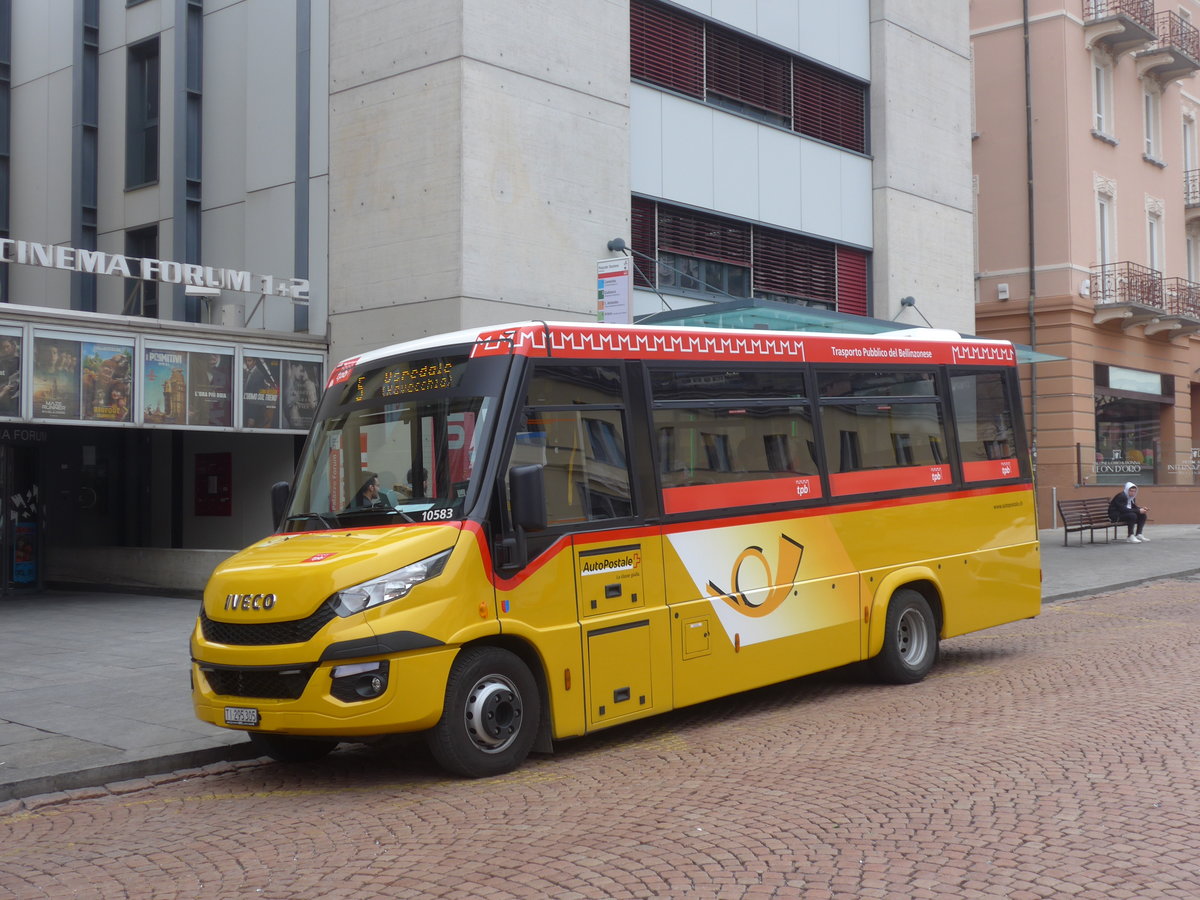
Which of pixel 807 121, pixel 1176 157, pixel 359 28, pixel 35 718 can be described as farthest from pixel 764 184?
pixel 1176 157

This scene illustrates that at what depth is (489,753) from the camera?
7293 millimetres

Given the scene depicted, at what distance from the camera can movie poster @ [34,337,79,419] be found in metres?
15.5

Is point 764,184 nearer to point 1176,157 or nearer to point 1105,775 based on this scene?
point 1105,775

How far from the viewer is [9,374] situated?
15.3 m

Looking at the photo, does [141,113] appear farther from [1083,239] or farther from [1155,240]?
[1155,240]

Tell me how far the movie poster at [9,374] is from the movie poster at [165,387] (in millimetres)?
1591

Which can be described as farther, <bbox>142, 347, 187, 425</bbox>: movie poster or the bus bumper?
<bbox>142, 347, 187, 425</bbox>: movie poster

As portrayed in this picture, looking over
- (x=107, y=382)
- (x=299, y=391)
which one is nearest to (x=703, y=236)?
(x=299, y=391)

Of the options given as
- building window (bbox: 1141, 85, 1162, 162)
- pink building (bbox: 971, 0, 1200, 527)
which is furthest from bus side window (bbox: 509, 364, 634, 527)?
building window (bbox: 1141, 85, 1162, 162)

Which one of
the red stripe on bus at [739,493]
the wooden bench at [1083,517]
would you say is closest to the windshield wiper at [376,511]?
the red stripe on bus at [739,493]

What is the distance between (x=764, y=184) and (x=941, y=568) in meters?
12.3

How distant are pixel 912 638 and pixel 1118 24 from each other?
2771 cm

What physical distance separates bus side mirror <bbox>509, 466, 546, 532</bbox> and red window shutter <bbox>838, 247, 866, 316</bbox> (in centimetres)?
1716

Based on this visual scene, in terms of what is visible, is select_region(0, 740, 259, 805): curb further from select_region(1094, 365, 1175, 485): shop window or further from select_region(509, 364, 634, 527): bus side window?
select_region(1094, 365, 1175, 485): shop window
